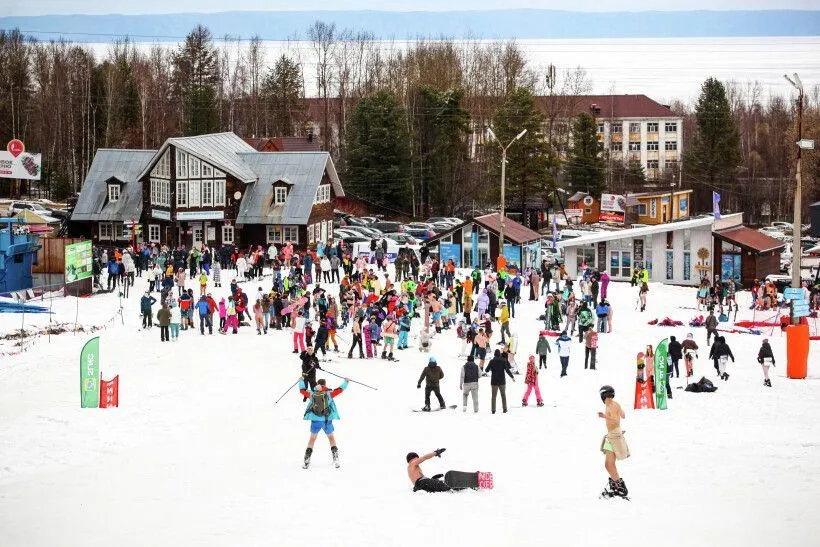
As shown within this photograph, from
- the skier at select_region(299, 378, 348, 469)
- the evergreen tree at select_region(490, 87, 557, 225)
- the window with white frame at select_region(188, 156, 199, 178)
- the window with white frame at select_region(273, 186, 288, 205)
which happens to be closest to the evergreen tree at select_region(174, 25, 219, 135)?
the evergreen tree at select_region(490, 87, 557, 225)

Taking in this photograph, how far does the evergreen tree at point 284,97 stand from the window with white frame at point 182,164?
37.7 metres

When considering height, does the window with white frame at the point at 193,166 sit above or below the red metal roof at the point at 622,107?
below

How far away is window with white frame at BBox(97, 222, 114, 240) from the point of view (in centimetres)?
5856

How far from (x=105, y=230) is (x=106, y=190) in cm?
200

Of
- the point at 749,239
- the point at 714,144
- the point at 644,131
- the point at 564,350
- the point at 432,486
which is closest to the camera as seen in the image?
the point at 432,486

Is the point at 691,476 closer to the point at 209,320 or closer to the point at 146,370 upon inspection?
the point at 146,370

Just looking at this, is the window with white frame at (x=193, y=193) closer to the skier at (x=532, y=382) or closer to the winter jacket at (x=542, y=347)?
the winter jacket at (x=542, y=347)

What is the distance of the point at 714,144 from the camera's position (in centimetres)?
8738

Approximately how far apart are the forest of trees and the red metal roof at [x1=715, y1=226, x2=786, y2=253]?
22386 mm

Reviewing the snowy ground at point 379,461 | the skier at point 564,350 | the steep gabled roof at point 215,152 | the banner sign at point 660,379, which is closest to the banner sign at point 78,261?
the snowy ground at point 379,461

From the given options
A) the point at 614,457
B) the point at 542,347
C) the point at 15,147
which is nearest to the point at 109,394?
the point at 542,347

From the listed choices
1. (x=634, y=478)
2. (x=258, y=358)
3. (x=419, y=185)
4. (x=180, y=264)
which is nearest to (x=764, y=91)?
(x=419, y=185)

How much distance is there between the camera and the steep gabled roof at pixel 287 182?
185 ft

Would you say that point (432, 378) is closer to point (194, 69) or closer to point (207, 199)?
point (207, 199)
